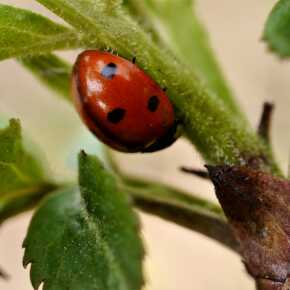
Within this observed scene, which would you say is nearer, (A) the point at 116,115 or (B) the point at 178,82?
(B) the point at 178,82

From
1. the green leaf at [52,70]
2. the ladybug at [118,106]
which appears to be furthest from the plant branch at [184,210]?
the green leaf at [52,70]

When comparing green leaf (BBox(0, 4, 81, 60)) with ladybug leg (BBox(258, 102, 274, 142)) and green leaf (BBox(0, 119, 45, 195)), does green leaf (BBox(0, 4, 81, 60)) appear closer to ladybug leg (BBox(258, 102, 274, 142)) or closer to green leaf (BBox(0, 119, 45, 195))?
green leaf (BBox(0, 119, 45, 195))

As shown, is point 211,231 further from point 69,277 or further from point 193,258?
point 193,258

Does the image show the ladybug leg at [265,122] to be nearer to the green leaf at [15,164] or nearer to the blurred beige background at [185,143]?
the green leaf at [15,164]

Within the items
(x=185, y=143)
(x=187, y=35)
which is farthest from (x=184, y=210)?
(x=185, y=143)

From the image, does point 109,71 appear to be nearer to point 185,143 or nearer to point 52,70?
point 52,70

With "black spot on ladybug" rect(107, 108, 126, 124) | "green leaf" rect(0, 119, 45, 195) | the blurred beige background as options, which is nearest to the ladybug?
"black spot on ladybug" rect(107, 108, 126, 124)

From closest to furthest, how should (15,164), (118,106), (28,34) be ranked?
(28,34) < (15,164) < (118,106)
